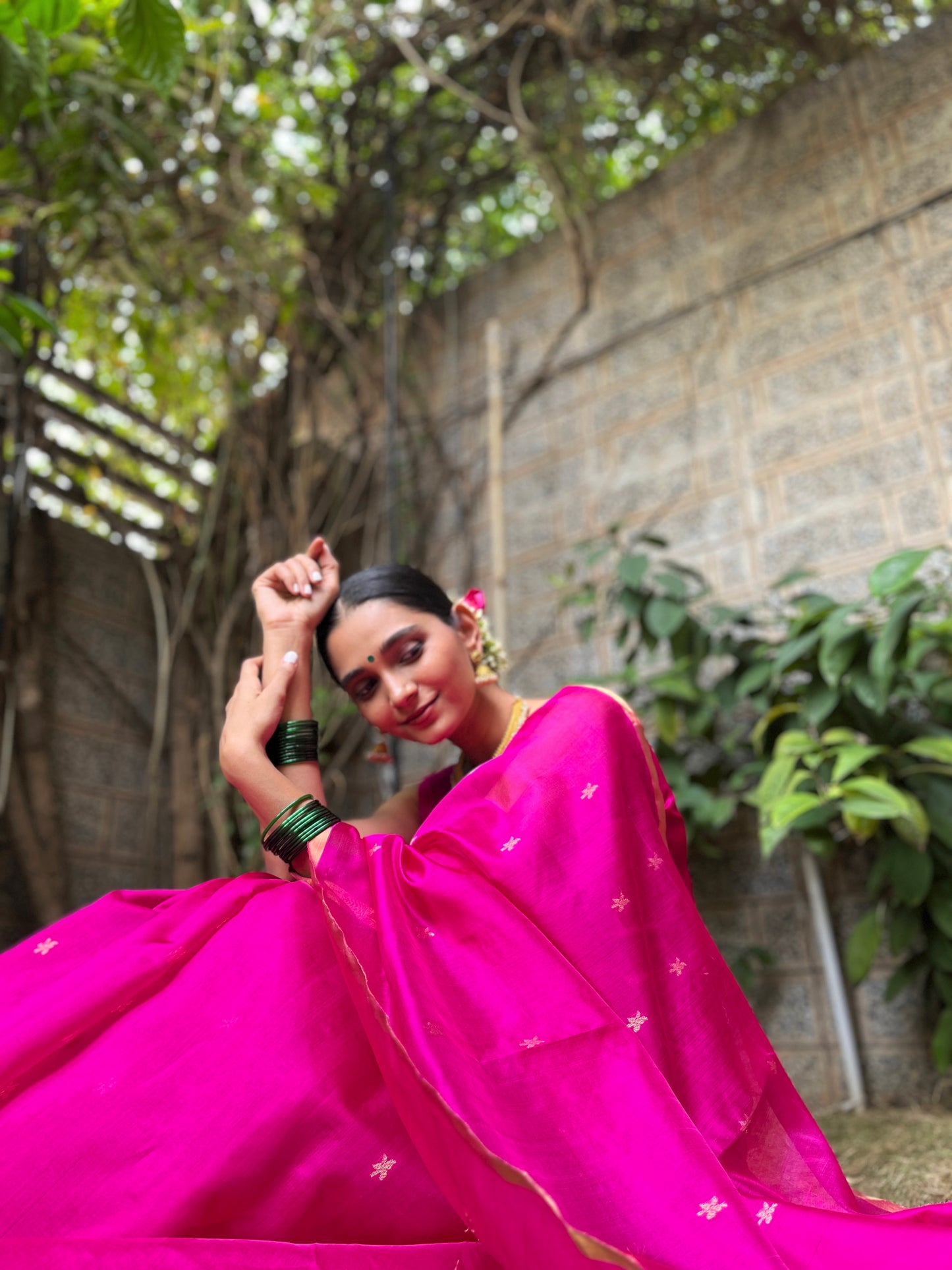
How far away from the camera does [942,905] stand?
202 centimetres

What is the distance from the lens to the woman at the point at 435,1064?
90 centimetres

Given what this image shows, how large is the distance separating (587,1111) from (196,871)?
2.26 metres

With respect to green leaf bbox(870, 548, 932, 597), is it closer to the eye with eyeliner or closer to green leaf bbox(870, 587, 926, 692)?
green leaf bbox(870, 587, 926, 692)

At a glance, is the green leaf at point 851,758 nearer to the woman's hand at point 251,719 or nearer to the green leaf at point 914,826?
the green leaf at point 914,826

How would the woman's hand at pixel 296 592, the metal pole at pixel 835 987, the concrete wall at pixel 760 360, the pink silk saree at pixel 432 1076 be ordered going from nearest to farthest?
the pink silk saree at pixel 432 1076, the woman's hand at pixel 296 592, the metal pole at pixel 835 987, the concrete wall at pixel 760 360

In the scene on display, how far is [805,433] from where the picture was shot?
8.80 feet

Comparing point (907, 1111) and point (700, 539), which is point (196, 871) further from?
point (907, 1111)

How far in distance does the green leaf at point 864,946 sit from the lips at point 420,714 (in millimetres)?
1122

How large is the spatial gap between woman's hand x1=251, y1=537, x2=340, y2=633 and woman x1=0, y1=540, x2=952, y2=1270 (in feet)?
0.92

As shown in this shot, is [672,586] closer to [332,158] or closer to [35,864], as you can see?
[35,864]

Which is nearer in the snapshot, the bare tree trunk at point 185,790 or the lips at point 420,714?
the lips at point 420,714

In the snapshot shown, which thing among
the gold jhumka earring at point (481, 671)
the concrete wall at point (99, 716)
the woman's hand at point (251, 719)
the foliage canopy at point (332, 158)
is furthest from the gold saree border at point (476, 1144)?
the foliage canopy at point (332, 158)

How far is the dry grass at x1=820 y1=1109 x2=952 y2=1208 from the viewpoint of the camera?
1459 millimetres

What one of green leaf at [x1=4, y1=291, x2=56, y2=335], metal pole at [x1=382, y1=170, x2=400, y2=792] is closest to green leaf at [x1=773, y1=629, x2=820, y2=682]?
metal pole at [x1=382, y1=170, x2=400, y2=792]
